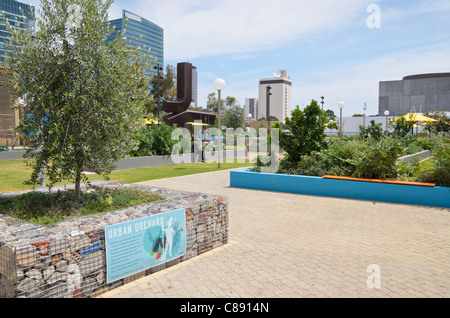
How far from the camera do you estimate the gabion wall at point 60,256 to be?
3.65m

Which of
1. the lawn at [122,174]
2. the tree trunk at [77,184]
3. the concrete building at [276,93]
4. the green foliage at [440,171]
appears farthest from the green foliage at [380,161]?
the concrete building at [276,93]

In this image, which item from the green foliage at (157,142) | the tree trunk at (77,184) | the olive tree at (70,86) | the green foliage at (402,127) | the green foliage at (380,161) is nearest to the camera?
the olive tree at (70,86)

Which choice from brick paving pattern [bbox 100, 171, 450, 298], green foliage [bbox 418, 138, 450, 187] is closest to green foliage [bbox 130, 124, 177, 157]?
brick paving pattern [bbox 100, 171, 450, 298]

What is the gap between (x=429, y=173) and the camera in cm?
994

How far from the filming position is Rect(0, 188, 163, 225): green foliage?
531cm

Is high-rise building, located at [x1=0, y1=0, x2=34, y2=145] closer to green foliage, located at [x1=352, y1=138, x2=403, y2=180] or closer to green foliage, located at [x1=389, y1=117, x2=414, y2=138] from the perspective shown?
green foliage, located at [x1=352, y1=138, x2=403, y2=180]

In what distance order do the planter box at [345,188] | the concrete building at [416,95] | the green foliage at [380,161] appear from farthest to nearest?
the concrete building at [416,95] → the green foliage at [380,161] → the planter box at [345,188]

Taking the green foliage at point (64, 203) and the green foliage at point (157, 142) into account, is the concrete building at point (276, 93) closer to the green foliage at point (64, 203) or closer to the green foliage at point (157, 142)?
the green foliage at point (157, 142)

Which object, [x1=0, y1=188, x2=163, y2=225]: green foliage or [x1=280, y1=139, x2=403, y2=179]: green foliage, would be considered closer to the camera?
[x1=0, y1=188, x2=163, y2=225]: green foliage

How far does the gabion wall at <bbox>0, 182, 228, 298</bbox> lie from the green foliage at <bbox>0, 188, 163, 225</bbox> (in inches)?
13.4

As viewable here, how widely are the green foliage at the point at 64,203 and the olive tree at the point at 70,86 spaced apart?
18.4 inches

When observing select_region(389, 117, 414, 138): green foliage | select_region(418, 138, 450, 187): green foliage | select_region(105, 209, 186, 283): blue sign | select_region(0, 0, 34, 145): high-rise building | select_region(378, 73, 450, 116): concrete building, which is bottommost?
select_region(105, 209, 186, 283): blue sign

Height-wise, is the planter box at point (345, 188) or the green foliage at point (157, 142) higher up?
the green foliage at point (157, 142)

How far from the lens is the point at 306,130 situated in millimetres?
12156
